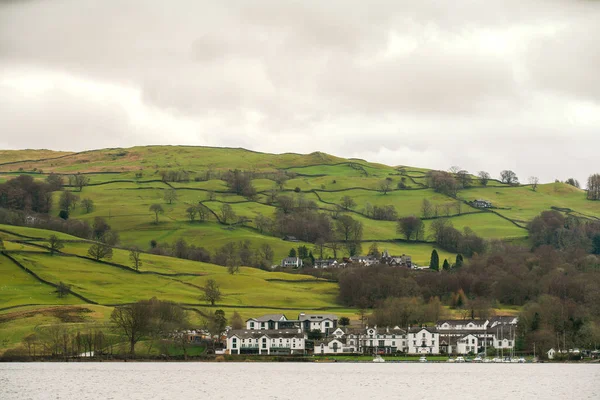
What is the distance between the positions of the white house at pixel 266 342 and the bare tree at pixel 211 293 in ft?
47.3

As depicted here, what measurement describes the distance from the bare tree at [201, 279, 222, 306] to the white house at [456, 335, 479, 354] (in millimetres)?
39425

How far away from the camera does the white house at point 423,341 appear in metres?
140

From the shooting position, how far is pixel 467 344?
142m

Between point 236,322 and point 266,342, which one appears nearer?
point 266,342

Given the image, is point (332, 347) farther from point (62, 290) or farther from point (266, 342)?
point (62, 290)

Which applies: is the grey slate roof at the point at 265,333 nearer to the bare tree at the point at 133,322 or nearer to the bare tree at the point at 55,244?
the bare tree at the point at 133,322

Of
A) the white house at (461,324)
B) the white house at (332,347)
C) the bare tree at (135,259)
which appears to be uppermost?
the bare tree at (135,259)

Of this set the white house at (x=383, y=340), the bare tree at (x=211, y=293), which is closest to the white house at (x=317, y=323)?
the white house at (x=383, y=340)

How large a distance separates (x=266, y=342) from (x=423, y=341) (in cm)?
2329
